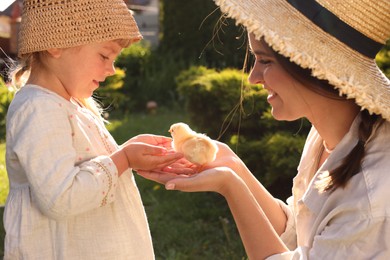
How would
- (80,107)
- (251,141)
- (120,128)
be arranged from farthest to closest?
(120,128)
(251,141)
(80,107)

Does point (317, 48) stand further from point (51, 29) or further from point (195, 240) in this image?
point (195, 240)

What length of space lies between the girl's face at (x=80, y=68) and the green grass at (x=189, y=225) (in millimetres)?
2131

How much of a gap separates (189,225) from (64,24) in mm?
2919

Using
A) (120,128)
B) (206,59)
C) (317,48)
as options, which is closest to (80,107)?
(317,48)

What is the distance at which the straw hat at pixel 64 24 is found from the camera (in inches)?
110

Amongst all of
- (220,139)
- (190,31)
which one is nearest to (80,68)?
(220,139)

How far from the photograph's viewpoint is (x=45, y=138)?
2.64 meters

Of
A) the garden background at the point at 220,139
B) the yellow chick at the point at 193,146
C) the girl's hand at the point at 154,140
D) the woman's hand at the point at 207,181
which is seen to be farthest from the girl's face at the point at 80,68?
the garden background at the point at 220,139

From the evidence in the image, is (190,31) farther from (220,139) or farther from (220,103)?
(220,139)

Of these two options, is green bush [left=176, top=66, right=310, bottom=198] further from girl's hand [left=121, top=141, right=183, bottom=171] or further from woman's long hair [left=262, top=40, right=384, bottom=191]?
woman's long hair [left=262, top=40, right=384, bottom=191]

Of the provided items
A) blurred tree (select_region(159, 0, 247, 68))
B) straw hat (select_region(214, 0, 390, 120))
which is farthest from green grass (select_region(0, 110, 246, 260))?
blurred tree (select_region(159, 0, 247, 68))

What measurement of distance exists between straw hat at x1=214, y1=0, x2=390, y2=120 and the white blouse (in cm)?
17

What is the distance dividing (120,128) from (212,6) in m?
3.22

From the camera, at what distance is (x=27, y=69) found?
292 centimetres
